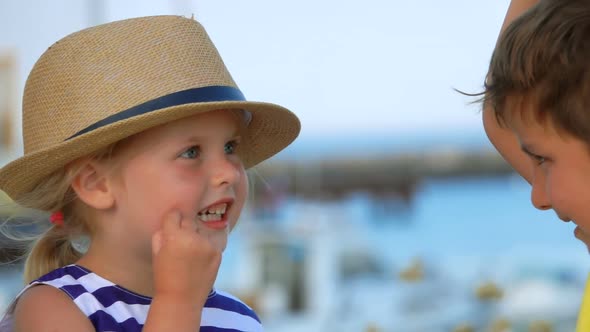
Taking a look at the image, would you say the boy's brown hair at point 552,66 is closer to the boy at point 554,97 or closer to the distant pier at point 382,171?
the boy at point 554,97

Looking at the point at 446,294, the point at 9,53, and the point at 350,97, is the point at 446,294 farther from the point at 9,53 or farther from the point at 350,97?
the point at 350,97

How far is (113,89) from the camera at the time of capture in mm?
1341

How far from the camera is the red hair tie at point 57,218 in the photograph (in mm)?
1483

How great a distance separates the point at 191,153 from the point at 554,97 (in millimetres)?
544

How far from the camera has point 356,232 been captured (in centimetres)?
1094

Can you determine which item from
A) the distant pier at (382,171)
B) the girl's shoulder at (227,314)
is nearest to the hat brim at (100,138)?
the girl's shoulder at (227,314)

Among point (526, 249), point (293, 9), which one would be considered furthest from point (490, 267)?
point (293, 9)

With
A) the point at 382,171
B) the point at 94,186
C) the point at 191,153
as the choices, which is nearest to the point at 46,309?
the point at 94,186

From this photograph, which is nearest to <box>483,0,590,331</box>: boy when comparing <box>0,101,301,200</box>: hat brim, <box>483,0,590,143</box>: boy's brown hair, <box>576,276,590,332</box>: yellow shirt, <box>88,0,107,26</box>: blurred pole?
<box>483,0,590,143</box>: boy's brown hair

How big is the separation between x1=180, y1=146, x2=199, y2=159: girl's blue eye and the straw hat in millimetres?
72

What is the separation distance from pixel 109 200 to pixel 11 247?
41 cm

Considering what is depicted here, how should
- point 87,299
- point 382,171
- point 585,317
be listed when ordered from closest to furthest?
1. point 87,299
2. point 585,317
3. point 382,171

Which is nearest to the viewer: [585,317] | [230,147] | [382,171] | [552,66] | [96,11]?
[552,66]

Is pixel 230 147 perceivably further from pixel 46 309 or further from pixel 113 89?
pixel 46 309
